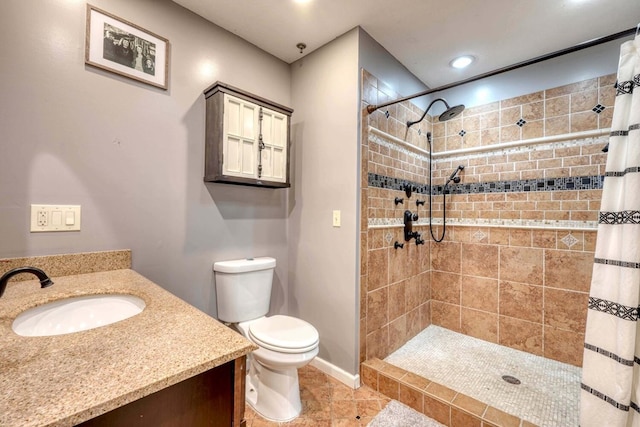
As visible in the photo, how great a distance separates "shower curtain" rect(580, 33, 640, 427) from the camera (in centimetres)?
98

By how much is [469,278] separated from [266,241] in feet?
5.79

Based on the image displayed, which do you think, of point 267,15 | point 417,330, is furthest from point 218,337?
point 417,330

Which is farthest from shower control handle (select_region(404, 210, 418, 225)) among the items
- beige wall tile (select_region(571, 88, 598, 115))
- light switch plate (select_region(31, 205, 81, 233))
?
light switch plate (select_region(31, 205, 81, 233))

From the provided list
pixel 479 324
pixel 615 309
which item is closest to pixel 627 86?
pixel 615 309

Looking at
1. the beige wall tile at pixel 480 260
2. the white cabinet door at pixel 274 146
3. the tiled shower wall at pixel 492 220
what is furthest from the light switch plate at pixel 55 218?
the beige wall tile at pixel 480 260

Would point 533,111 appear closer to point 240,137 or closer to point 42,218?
point 240,137

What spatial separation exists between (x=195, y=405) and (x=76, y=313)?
2.54ft

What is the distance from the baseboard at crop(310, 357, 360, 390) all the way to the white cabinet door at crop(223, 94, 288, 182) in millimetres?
1321

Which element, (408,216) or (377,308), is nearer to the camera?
(377,308)

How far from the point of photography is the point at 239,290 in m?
1.77

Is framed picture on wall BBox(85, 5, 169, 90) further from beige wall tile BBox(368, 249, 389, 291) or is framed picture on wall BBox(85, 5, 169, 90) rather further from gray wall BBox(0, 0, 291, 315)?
beige wall tile BBox(368, 249, 389, 291)

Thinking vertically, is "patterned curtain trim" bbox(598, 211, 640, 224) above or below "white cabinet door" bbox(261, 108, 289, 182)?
below

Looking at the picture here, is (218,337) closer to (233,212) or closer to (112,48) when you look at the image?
(233,212)

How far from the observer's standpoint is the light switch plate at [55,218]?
125 cm
